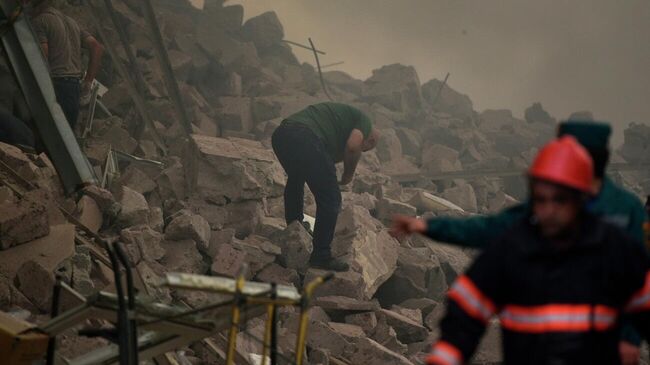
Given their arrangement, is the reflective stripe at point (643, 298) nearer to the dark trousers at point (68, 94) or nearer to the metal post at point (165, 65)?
the dark trousers at point (68, 94)

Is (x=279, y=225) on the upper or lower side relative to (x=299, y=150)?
lower

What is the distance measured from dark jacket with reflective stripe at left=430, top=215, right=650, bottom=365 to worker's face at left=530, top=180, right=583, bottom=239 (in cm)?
5

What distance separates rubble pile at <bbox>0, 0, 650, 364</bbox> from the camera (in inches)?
201

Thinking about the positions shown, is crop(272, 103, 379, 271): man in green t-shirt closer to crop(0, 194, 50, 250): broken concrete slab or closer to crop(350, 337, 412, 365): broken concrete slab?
crop(350, 337, 412, 365): broken concrete slab

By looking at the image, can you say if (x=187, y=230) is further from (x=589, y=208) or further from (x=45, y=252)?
(x=589, y=208)

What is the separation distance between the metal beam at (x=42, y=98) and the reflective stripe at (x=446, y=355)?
433 cm

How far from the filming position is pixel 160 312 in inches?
118

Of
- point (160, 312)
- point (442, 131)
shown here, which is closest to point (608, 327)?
point (160, 312)

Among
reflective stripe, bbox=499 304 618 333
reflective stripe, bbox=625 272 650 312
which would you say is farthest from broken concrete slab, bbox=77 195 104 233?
reflective stripe, bbox=625 272 650 312

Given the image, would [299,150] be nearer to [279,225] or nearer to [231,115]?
[279,225]

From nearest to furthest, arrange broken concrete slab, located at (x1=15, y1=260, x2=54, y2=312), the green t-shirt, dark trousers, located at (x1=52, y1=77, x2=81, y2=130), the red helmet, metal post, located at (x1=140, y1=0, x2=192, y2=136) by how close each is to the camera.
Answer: the red helmet
broken concrete slab, located at (x1=15, y1=260, x2=54, y2=312)
the green t-shirt
dark trousers, located at (x1=52, y1=77, x2=81, y2=130)
metal post, located at (x1=140, y1=0, x2=192, y2=136)

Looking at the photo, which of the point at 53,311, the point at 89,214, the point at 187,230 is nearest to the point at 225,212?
the point at 187,230

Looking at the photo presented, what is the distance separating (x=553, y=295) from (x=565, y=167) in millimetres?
331

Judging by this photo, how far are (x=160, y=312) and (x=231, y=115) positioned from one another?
349 inches
